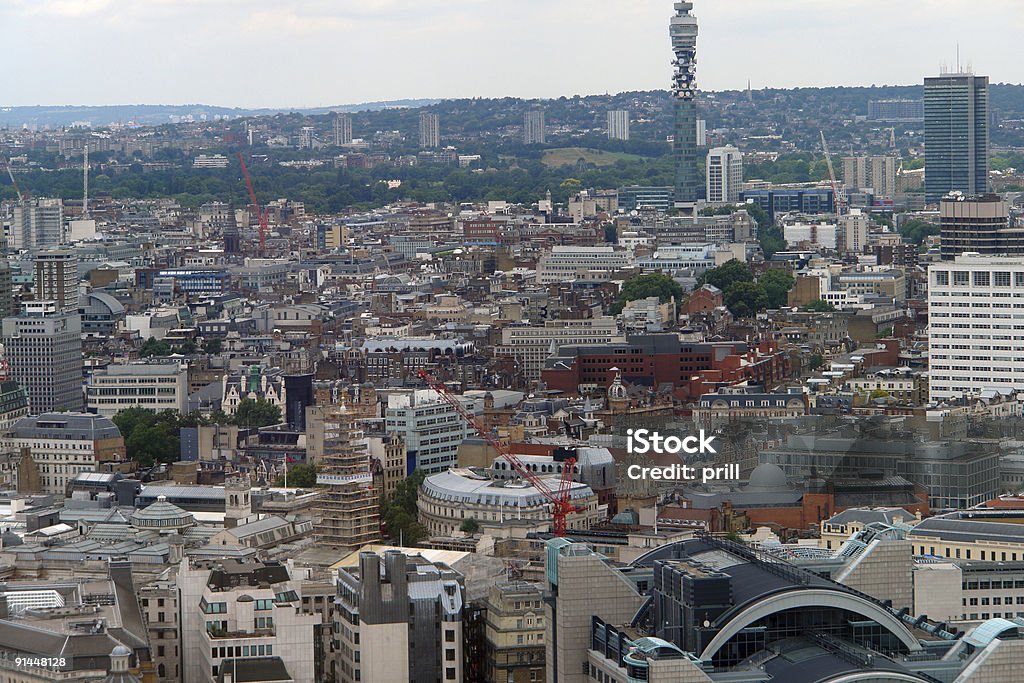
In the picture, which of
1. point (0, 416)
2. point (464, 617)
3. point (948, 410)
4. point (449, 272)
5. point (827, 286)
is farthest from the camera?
point (449, 272)

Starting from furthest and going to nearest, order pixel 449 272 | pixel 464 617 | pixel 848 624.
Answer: pixel 449 272
pixel 464 617
pixel 848 624

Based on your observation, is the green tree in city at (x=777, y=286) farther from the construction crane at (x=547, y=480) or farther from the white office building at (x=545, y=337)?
the construction crane at (x=547, y=480)

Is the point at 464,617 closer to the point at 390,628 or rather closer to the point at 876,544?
the point at 390,628

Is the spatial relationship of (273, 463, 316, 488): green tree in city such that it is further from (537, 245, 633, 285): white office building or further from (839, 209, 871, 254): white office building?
(839, 209, 871, 254): white office building

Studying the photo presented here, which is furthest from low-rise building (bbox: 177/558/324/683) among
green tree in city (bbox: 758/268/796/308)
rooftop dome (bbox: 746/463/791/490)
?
green tree in city (bbox: 758/268/796/308)

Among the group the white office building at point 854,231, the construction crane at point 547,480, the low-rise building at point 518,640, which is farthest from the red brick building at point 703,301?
the low-rise building at point 518,640

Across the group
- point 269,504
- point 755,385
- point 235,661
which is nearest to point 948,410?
point 755,385

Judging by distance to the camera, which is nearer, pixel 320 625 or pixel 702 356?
pixel 320 625

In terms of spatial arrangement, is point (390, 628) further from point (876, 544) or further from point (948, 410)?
point (948, 410)
